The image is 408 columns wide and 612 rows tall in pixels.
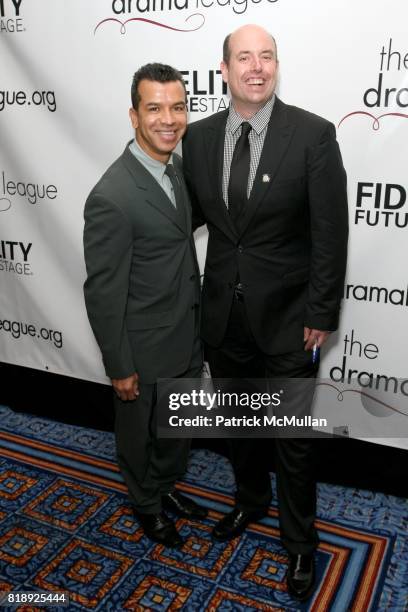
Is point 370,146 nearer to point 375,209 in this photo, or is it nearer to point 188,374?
point 375,209

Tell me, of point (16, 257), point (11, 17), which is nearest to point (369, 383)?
point (16, 257)

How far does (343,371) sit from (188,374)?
766 millimetres

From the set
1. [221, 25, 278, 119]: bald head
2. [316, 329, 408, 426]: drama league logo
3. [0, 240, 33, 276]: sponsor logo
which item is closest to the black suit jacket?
[221, 25, 278, 119]: bald head

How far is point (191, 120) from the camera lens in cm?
279

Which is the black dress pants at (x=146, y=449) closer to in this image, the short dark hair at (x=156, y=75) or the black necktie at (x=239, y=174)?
the black necktie at (x=239, y=174)

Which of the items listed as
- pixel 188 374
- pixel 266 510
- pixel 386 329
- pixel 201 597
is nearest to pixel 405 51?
pixel 386 329

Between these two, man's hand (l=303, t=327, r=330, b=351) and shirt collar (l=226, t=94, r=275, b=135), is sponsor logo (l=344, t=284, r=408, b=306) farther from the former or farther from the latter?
shirt collar (l=226, t=94, r=275, b=135)

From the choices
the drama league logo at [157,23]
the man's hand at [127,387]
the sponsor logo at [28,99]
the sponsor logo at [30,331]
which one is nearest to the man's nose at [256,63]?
the drama league logo at [157,23]

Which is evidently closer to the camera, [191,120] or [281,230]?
Result: [281,230]

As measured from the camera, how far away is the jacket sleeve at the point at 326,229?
6.53ft

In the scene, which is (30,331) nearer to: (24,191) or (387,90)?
(24,191)

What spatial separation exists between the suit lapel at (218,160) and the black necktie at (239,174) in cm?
3

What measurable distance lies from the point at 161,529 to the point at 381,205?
1.64m

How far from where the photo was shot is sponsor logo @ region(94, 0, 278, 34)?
2543mm
